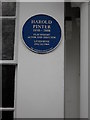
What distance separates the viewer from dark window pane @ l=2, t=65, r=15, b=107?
13.5 ft

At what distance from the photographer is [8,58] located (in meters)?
4.15

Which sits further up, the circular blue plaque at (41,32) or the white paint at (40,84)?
the circular blue plaque at (41,32)

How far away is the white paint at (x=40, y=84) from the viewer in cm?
396

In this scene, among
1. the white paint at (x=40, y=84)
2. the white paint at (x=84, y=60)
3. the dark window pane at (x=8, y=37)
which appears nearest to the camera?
the white paint at (x=84, y=60)

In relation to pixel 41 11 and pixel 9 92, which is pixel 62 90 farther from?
pixel 41 11

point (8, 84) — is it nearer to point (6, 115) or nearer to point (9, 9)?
point (6, 115)

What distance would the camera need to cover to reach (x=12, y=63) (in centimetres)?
408

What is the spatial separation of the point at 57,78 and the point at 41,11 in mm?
1110

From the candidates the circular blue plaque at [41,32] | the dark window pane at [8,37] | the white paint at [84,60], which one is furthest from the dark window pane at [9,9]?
the white paint at [84,60]

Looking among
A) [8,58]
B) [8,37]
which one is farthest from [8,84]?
[8,37]

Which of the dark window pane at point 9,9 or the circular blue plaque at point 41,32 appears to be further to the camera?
the dark window pane at point 9,9

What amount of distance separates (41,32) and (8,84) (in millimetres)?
1001

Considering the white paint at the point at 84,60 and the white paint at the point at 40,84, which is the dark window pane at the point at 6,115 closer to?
the white paint at the point at 40,84

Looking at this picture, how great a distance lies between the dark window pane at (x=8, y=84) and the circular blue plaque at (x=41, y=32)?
0.50 metres
